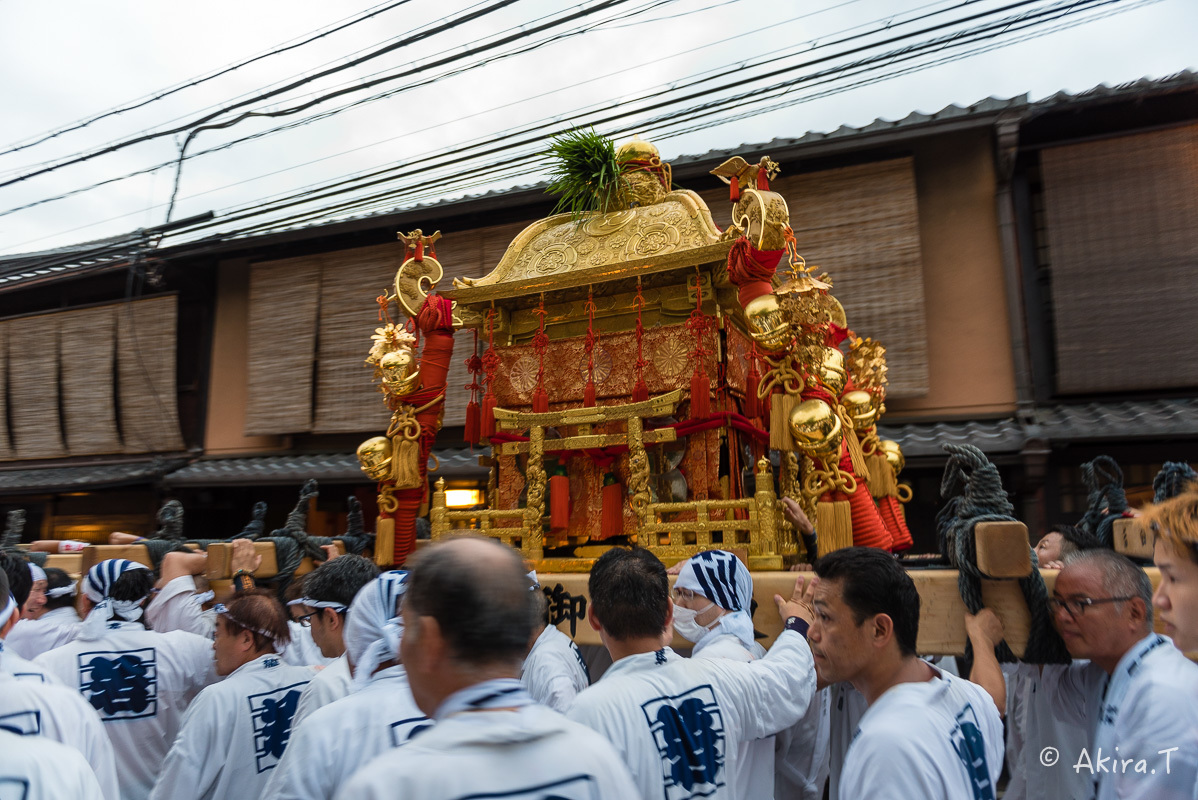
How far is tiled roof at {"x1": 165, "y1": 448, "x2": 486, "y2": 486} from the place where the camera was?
8.62 m

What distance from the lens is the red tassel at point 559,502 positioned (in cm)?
460

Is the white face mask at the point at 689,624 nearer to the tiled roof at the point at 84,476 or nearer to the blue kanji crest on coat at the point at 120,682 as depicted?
the blue kanji crest on coat at the point at 120,682

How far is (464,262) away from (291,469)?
135 inches

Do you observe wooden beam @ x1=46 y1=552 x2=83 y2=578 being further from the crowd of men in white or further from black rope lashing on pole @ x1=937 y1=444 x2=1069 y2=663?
black rope lashing on pole @ x1=937 y1=444 x2=1069 y2=663

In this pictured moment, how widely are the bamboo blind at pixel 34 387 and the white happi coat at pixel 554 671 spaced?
11360mm

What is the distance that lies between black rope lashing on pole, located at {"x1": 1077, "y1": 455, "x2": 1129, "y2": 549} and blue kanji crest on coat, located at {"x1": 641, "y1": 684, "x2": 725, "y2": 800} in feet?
7.22

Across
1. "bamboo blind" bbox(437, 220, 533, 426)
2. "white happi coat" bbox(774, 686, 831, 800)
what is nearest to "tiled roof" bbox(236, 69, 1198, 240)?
"bamboo blind" bbox(437, 220, 533, 426)

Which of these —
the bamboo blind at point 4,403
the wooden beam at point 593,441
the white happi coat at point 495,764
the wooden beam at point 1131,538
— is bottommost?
the white happi coat at point 495,764

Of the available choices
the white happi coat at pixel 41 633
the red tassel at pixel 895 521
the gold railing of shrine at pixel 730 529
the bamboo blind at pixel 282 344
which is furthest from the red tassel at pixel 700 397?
the bamboo blind at pixel 282 344

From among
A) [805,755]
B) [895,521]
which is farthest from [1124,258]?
[805,755]

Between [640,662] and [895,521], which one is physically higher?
[895,521]

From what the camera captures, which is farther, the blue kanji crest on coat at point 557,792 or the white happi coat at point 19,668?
the white happi coat at point 19,668

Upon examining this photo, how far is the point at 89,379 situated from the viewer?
11.2 m

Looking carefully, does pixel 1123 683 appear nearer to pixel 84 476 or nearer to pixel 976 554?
pixel 976 554
